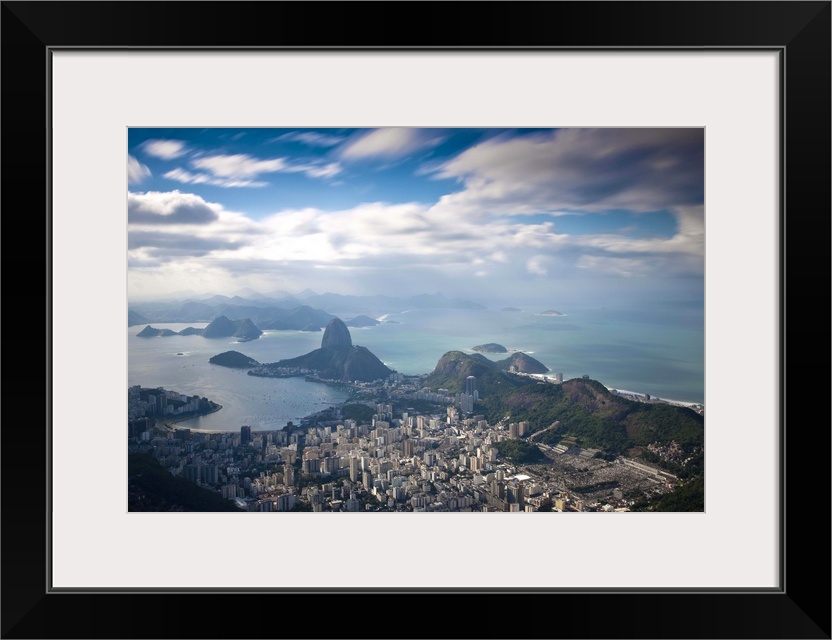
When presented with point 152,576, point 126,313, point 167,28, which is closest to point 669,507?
point 152,576

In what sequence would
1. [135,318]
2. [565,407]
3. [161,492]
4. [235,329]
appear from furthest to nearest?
[235,329] < [565,407] < [135,318] < [161,492]

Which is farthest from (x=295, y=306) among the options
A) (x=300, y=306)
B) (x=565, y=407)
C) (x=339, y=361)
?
(x=565, y=407)

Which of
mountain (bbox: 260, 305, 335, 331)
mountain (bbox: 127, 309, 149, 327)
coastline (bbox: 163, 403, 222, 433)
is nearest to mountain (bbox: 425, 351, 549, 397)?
mountain (bbox: 260, 305, 335, 331)

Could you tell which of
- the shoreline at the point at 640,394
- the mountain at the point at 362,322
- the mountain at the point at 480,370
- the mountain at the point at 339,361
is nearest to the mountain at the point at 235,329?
the mountain at the point at 339,361

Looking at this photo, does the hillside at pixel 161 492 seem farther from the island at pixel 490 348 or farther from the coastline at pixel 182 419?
the island at pixel 490 348

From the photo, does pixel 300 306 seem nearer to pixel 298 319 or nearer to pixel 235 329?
pixel 298 319

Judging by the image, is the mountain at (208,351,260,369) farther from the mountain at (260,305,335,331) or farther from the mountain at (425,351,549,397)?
the mountain at (425,351,549,397)
